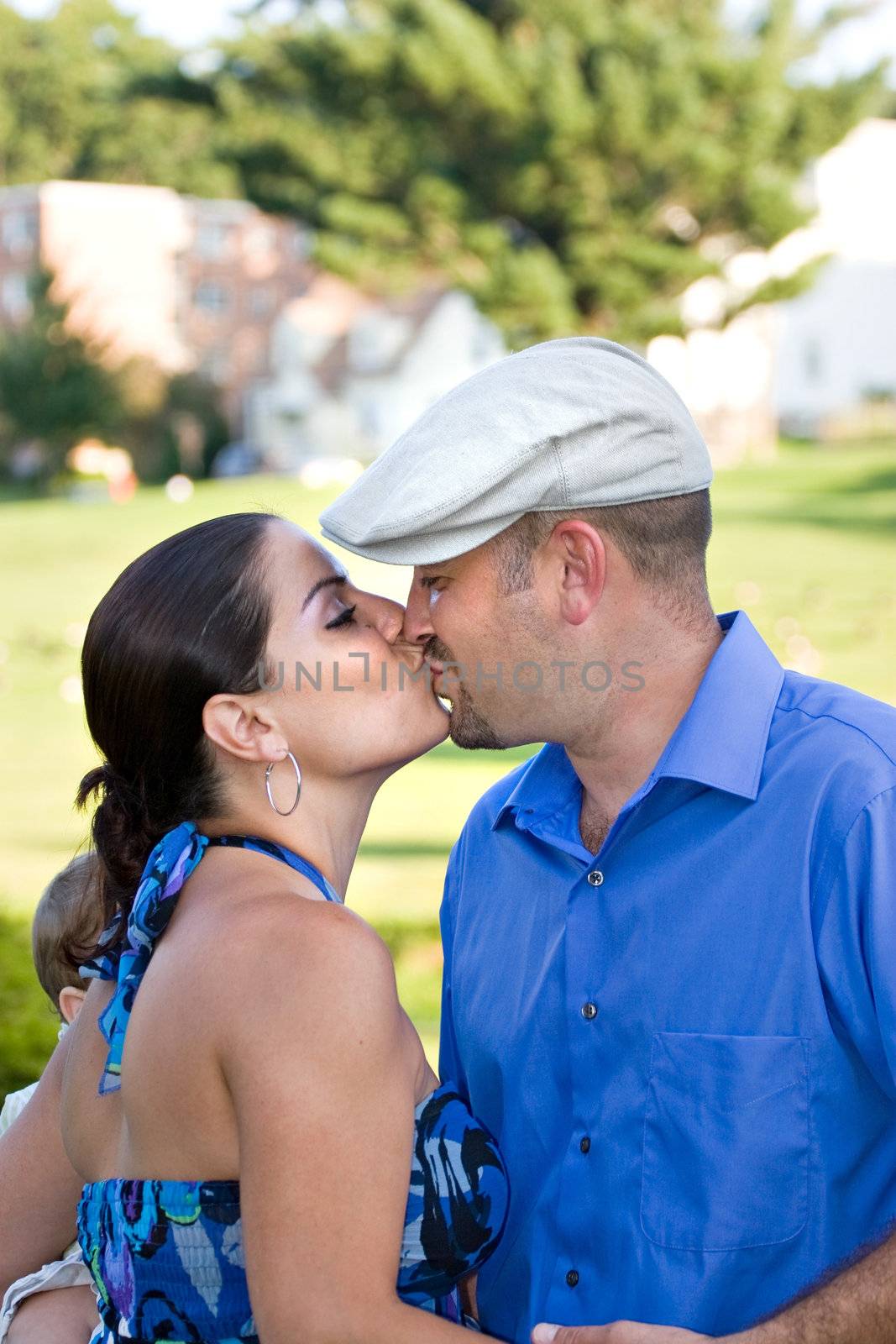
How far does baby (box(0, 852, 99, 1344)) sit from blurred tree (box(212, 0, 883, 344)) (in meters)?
32.0

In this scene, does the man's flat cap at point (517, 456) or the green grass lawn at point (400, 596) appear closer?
the man's flat cap at point (517, 456)

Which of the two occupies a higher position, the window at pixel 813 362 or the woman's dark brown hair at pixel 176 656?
the woman's dark brown hair at pixel 176 656

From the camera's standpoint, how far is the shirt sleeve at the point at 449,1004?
292 cm

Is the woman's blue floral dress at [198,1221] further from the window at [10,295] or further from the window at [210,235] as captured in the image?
the window at [210,235]

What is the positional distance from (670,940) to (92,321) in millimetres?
46783

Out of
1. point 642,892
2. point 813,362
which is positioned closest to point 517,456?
point 642,892

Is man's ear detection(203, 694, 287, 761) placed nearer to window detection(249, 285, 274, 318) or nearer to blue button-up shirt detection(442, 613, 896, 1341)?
blue button-up shirt detection(442, 613, 896, 1341)

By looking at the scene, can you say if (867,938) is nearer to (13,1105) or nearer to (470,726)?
(470,726)

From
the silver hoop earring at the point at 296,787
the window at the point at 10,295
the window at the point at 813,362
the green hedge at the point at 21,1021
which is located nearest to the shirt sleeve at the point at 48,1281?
the silver hoop earring at the point at 296,787

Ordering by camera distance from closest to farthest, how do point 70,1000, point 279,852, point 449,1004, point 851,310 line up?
point 279,852
point 449,1004
point 70,1000
point 851,310

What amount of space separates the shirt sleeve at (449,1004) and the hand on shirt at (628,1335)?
543mm

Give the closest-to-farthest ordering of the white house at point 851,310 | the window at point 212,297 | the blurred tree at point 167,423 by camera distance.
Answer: the blurred tree at point 167,423, the white house at point 851,310, the window at point 212,297

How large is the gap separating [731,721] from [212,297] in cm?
6727

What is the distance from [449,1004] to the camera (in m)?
2.96
